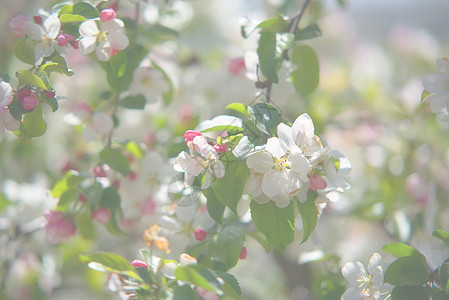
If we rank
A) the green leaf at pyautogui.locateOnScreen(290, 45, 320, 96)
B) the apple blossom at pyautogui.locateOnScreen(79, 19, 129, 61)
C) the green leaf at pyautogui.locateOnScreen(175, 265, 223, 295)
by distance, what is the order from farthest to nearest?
the green leaf at pyautogui.locateOnScreen(290, 45, 320, 96), the apple blossom at pyautogui.locateOnScreen(79, 19, 129, 61), the green leaf at pyautogui.locateOnScreen(175, 265, 223, 295)

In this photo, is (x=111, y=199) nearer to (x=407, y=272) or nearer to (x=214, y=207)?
(x=214, y=207)

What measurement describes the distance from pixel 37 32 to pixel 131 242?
566 mm

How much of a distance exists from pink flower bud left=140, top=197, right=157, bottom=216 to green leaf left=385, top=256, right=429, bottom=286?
1.08ft

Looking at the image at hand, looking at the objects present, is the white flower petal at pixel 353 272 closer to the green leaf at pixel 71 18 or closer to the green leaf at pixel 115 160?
the green leaf at pixel 115 160

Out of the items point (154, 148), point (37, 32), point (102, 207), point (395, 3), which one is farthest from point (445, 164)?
point (395, 3)

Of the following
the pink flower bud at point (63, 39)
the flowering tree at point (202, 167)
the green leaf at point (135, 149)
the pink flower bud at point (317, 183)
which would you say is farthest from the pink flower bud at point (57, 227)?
the pink flower bud at point (317, 183)

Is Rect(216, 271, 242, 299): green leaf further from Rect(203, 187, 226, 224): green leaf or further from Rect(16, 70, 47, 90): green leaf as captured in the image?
Rect(16, 70, 47, 90): green leaf

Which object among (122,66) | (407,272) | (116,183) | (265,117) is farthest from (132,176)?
(407,272)

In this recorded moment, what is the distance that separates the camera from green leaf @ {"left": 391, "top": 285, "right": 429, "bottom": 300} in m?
0.46

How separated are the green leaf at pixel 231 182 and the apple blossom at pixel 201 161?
1 centimetres

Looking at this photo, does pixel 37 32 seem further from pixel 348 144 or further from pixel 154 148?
pixel 348 144

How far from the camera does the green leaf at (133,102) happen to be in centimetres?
62

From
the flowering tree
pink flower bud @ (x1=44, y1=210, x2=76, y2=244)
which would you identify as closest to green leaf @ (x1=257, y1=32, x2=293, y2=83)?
the flowering tree

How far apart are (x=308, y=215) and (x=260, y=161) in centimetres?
8
